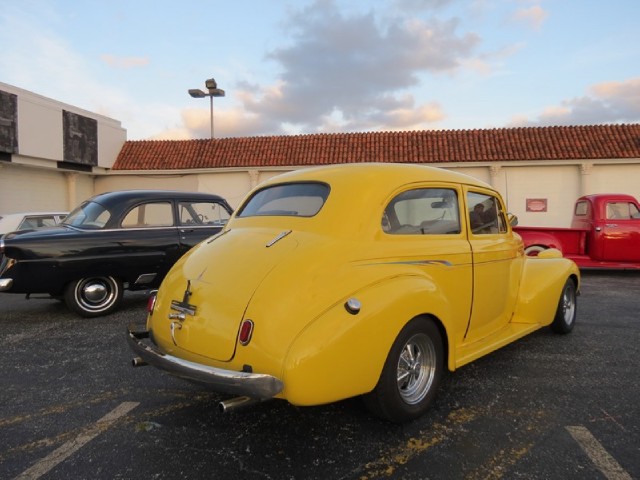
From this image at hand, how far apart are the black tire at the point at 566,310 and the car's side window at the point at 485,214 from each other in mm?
1239

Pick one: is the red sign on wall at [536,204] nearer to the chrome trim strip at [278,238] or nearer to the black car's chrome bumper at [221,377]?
the chrome trim strip at [278,238]

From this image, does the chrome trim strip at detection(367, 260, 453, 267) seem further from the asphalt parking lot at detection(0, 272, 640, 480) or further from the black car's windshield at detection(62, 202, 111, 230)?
the black car's windshield at detection(62, 202, 111, 230)

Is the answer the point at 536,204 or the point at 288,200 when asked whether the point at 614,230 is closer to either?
the point at 536,204

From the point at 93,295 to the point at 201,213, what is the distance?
6.53 feet

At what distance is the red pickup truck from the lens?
31.7 feet

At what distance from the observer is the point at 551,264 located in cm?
501

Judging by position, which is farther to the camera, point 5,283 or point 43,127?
point 43,127

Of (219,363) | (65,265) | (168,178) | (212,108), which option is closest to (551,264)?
(219,363)

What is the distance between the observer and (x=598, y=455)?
263 centimetres

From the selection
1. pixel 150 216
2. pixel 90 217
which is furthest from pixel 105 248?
pixel 150 216

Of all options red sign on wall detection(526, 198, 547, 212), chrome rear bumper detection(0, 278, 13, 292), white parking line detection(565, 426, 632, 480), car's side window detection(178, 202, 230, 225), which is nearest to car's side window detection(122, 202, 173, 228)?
car's side window detection(178, 202, 230, 225)

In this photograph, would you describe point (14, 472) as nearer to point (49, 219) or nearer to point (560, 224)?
point (49, 219)

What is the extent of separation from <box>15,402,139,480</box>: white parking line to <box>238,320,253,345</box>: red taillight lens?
1248mm

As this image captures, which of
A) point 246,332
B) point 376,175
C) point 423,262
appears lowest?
point 246,332
